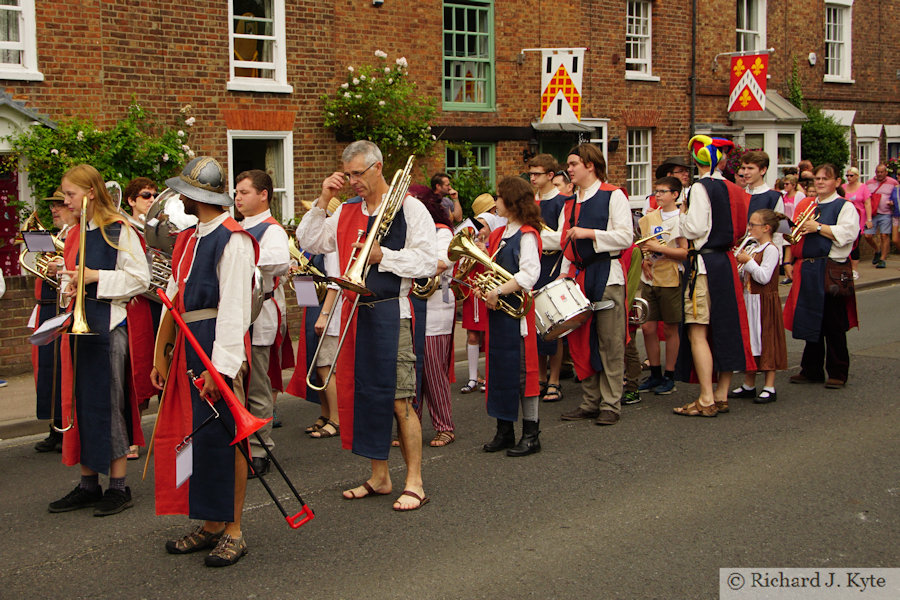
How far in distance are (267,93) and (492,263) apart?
881cm

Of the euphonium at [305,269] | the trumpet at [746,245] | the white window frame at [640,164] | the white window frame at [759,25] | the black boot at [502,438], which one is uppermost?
the white window frame at [759,25]

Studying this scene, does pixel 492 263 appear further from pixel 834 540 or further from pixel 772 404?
pixel 772 404

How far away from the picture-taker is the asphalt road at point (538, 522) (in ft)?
15.5

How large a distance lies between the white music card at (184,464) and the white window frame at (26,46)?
29.0 feet

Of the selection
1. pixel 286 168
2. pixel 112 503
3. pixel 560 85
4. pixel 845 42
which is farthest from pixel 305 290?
pixel 845 42

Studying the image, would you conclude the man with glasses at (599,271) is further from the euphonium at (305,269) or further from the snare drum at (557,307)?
the euphonium at (305,269)

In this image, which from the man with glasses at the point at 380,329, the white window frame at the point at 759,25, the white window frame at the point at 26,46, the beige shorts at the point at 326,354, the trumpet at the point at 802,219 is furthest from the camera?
the white window frame at the point at 759,25

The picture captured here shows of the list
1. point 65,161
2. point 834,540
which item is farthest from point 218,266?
point 65,161

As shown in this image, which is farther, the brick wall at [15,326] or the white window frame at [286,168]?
the white window frame at [286,168]

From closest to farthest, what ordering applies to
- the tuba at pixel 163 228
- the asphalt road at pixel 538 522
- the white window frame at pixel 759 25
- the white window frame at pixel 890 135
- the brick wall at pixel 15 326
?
the asphalt road at pixel 538 522, the tuba at pixel 163 228, the brick wall at pixel 15 326, the white window frame at pixel 759 25, the white window frame at pixel 890 135

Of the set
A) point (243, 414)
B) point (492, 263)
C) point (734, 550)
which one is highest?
point (492, 263)

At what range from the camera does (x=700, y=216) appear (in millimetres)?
7773

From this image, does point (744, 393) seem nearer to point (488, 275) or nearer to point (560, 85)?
point (488, 275)

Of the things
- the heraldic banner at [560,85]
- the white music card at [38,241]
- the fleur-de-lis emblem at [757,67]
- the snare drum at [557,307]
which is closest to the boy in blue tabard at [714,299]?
the snare drum at [557,307]
